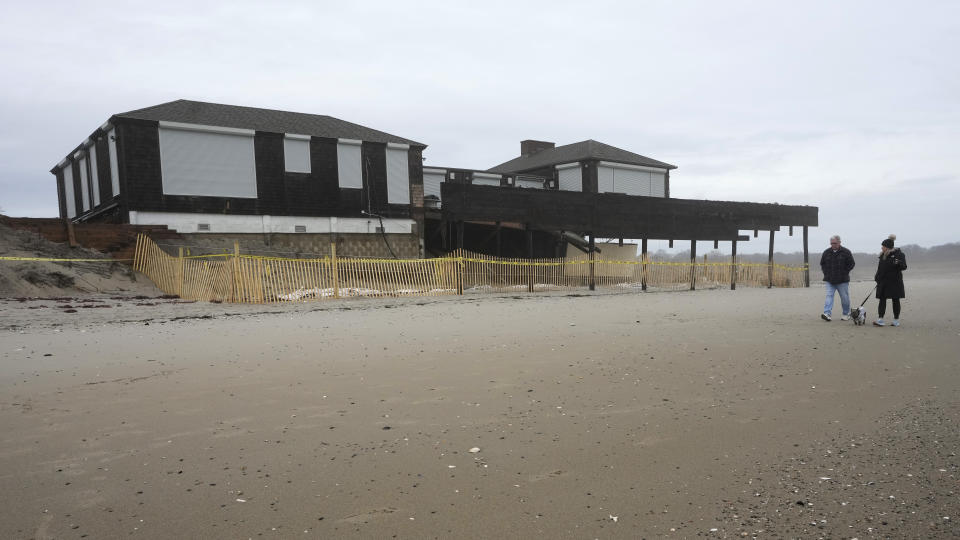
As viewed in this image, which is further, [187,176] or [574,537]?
[187,176]

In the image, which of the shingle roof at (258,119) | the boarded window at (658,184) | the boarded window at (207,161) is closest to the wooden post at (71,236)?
the boarded window at (207,161)

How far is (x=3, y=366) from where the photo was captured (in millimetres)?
7020

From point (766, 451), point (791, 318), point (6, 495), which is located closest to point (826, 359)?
point (766, 451)

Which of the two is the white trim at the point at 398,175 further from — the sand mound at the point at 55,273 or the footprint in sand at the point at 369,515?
the footprint in sand at the point at 369,515

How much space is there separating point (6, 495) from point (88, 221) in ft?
99.0

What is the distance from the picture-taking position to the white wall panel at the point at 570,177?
35.9 metres

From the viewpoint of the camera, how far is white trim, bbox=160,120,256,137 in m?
24.3

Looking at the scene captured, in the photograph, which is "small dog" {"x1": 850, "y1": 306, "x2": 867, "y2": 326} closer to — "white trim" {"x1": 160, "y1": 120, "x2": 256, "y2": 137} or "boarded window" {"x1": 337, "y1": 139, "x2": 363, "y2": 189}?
"boarded window" {"x1": 337, "y1": 139, "x2": 363, "y2": 189}

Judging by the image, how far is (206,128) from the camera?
25.0 meters

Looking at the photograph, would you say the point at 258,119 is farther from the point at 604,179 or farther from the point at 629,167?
the point at 629,167

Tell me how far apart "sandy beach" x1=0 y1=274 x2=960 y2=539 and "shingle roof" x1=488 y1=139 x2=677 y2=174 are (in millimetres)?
28966

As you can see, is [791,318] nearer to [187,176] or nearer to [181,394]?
[181,394]

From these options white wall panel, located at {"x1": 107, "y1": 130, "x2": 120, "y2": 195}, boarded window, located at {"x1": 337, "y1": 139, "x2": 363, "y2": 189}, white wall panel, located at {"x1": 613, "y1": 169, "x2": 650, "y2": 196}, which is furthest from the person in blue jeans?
white wall panel, located at {"x1": 613, "y1": 169, "x2": 650, "y2": 196}

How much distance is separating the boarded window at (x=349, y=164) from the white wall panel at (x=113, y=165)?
9.17 meters
